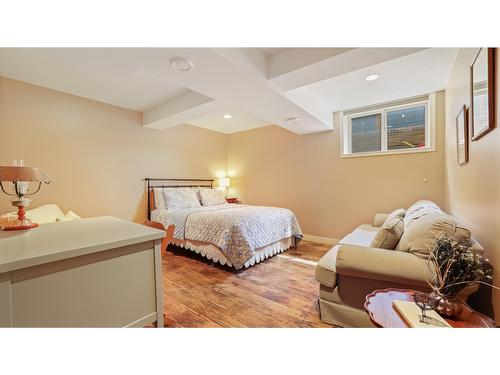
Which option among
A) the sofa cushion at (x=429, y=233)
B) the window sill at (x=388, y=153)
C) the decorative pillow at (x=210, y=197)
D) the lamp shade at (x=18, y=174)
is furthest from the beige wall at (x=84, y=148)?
the sofa cushion at (x=429, y=233)

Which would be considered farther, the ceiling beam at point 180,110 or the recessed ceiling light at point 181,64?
the ceiling beam at point 180,110

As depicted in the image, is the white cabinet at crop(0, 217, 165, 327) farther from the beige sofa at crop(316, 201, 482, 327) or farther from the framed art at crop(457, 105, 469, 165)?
the framed art at crop(457, 105, 469, 165)

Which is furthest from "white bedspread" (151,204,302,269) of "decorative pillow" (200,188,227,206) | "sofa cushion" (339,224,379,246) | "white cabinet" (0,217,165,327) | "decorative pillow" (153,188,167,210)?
"white cabinet" (0,217,165,327)

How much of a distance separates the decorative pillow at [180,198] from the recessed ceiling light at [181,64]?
7.64 ft

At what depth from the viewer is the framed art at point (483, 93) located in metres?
1.00

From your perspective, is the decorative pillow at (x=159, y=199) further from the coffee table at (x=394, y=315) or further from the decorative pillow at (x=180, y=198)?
the coffee table at (x=394, y=315)

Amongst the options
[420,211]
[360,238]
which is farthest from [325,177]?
[420,211]

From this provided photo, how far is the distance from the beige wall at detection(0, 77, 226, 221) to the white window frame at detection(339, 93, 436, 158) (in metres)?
3.25


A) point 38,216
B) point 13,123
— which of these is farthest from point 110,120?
point 38,216

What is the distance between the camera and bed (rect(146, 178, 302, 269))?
2465 millimetres

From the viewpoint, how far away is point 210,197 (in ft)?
13.5

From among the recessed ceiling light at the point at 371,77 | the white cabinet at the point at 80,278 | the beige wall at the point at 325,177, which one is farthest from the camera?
the beige wall at the point at 325,177
